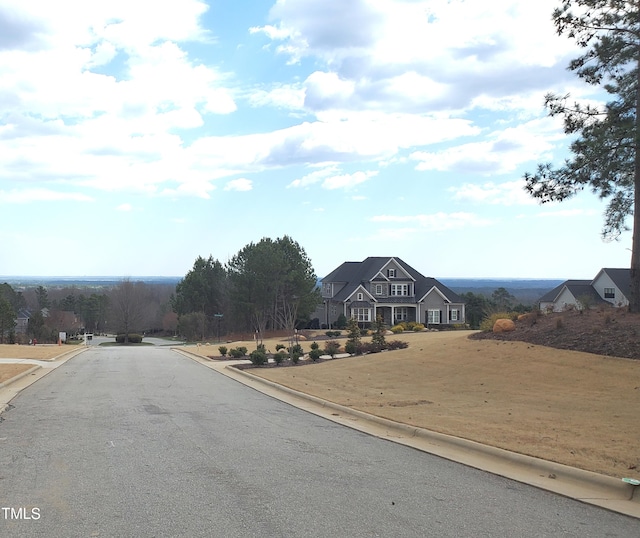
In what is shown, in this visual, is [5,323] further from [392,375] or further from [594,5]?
[594,5]

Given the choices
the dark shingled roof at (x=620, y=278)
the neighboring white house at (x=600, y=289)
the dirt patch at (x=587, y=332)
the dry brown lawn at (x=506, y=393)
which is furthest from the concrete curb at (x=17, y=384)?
the dark shingled roof at (x=620, y=278)

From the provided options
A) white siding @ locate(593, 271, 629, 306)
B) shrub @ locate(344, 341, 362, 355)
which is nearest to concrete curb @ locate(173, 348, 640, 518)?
shrub @ locate(344, 341, 362, 355)

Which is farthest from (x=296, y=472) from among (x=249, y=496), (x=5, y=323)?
(x=5, y=323)

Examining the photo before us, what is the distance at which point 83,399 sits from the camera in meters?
14.3

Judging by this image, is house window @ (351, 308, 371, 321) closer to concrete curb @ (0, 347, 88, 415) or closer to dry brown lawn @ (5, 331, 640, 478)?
dry brown lawn @ (5, 331, 640, 478)

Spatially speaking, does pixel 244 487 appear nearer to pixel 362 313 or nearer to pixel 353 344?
pixel 353 344

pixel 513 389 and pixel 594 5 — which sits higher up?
pixel 594 5

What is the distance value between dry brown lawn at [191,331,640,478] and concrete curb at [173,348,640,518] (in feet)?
0.93

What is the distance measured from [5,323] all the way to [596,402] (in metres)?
52.7

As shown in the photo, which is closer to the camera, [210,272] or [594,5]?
[594,5]

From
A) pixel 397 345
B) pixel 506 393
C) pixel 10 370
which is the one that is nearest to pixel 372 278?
pixel 397 345

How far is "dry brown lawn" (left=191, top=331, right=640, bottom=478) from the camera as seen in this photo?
905cm

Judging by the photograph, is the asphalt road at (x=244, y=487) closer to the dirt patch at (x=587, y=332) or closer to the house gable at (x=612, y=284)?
the dirt patch at (x=587, y=332)

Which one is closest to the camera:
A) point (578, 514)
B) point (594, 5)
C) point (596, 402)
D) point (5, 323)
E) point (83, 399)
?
point (578, 514)
